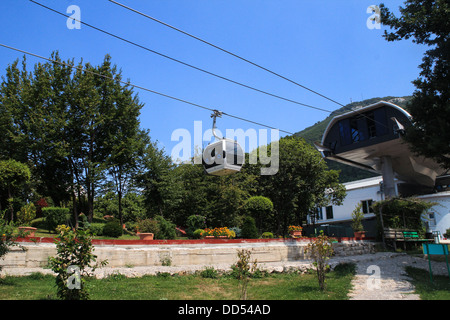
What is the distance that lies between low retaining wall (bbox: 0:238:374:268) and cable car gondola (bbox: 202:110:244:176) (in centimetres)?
377

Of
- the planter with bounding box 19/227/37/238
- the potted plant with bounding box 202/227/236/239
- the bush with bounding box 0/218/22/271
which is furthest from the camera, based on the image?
the potted plant with bounding box 202/227/236/239

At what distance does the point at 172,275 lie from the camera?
428 inches

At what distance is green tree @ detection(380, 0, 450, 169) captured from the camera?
12469mm

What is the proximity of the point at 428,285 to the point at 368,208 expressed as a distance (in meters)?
36.8

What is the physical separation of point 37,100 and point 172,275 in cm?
1661

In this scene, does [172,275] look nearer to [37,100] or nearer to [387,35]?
[387,35]

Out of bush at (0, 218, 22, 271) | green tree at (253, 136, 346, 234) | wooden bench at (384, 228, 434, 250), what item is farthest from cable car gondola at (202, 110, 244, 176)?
green tree at (253, 136, 346, 234)

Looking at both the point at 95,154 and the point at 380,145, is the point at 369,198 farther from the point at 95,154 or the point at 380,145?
the point at 95,154

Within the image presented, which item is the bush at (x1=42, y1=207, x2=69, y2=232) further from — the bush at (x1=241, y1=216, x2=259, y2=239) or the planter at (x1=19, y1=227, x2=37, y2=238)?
the bush at (x1=241, y1=216, x2=259, y2=239)

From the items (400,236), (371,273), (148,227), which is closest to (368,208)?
(400,236)

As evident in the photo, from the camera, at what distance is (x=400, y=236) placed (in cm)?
1997

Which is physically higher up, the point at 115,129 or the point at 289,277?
the point at 115,129

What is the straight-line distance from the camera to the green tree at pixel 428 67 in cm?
1247
